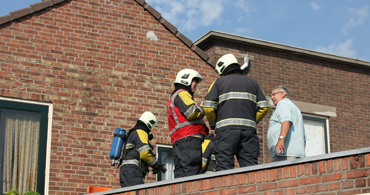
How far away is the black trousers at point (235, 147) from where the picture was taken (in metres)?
6.95

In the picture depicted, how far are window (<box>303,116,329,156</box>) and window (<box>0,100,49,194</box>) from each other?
6.66m

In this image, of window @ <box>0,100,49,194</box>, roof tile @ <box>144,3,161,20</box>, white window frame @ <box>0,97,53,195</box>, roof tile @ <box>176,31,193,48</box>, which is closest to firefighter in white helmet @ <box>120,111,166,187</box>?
white window frame @ <box>0,97,53,195</box>

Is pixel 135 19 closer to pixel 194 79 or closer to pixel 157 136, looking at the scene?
pixel 157 136

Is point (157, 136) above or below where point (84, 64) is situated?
below

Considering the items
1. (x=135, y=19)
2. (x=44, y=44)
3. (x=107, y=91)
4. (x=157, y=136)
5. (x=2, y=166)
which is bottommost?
(x=2, y=166)

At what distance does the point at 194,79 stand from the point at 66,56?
13.7 ft

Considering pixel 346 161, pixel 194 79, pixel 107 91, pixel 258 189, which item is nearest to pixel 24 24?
pixel 107 91

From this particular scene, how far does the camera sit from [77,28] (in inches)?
452

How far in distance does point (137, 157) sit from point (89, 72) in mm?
3156

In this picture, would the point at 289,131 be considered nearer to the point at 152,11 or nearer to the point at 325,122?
the point at 152,11

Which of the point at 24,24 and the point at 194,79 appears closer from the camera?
the point at 194,79

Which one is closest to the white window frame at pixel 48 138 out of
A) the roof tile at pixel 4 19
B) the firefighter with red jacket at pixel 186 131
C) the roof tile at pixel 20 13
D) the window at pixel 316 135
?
the roof tile at pixel 4 19

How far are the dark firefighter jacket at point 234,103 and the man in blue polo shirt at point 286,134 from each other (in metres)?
0.25

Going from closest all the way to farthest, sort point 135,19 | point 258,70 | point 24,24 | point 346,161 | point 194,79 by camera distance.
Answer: point 346,161
point 194,79
point 24,24
point 135,19
point 258,70
